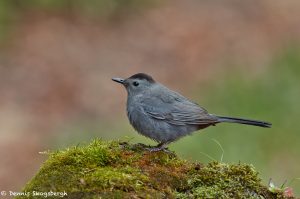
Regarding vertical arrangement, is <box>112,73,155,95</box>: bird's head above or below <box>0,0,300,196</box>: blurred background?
below

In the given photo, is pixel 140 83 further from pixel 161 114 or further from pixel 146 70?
pixel 146 70

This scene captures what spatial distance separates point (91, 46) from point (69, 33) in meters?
0.65

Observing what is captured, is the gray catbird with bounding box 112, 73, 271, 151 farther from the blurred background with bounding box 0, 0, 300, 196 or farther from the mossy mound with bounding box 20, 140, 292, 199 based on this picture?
the blurred background with bounding box 0, 0, 300, 196

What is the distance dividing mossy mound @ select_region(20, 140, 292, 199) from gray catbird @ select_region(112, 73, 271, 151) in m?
1.23

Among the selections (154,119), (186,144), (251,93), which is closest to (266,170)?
(186,144)

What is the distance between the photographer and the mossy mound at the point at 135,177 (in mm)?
4363

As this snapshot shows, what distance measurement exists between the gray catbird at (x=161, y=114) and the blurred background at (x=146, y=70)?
9.24ft

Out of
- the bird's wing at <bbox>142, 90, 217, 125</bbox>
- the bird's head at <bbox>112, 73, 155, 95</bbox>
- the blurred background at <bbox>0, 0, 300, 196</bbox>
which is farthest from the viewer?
the blurred background at <bbox>0, 0, 300, 196</bbox>

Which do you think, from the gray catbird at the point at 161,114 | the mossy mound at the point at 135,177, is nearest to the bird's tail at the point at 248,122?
the gray catbird at the point at 161,114

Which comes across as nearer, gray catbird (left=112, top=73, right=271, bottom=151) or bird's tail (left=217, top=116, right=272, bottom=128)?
gray catbird (left=112, top=73, right=271, bottom=151)

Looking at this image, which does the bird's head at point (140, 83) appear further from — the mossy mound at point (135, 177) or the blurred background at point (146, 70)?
the blurred background at point (146, 70)

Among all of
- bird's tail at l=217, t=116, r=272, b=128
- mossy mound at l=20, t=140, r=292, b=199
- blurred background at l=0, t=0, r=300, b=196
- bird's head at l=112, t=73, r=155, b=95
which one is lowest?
mossy mound at l=20, t=140, r=292, b=199

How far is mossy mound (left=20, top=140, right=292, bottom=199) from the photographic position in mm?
4363

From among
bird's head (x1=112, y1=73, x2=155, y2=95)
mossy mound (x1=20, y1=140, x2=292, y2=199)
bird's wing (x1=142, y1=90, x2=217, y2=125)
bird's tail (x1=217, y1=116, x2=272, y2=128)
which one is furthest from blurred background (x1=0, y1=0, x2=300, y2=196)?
mossy mound (x1=20, y1=140, x2=292, y2=199)
